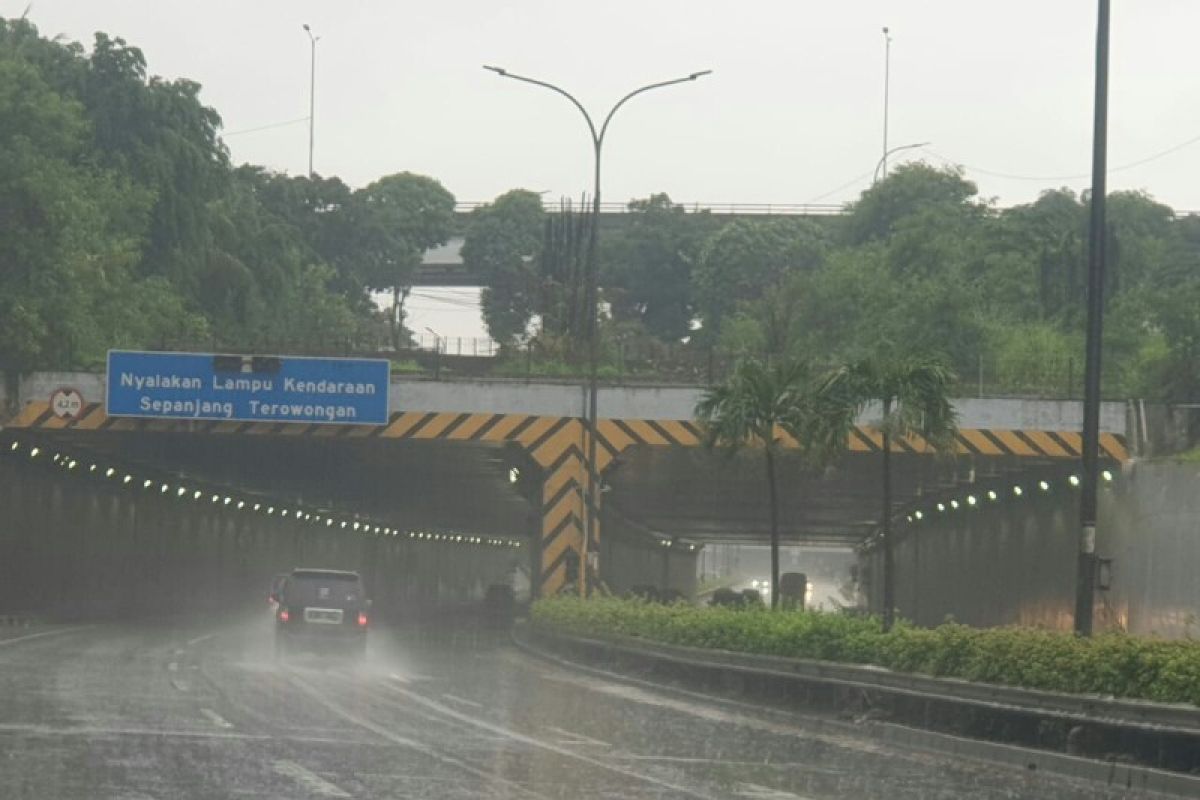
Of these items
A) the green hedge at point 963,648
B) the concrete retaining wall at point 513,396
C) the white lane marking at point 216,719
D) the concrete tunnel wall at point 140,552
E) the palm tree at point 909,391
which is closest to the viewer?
the green hedge at point 963,648

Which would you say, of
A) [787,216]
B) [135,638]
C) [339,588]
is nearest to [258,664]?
[339,588]

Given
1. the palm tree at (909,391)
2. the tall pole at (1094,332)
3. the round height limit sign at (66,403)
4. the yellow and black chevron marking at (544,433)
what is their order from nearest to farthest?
the tall pole at (1094,332)
the palm tree at (909,391)
the round height limit sign at (66,403)
the yellow and black chevron marking at (544,433)

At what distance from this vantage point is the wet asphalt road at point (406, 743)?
16391 mm

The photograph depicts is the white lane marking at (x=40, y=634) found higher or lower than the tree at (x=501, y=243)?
lower

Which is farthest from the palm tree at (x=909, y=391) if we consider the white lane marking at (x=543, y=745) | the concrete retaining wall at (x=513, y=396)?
the concrete retaining wall at (x=513, y=396)

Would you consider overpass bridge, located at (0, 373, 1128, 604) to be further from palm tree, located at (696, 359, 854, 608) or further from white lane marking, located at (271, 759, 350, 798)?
white lane marking, located at (271, 759, 350, 798)

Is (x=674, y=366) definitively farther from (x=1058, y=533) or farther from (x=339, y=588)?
(x=339, y=588)

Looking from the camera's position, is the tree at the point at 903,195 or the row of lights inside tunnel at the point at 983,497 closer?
the row of lights inside tunnel at the point at 983,497

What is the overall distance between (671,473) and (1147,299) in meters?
24.1

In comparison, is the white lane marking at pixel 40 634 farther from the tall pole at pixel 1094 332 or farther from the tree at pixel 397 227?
the tree at pixel 397 227

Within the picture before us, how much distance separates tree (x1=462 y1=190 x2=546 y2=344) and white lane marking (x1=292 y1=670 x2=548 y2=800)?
11097 centimetres

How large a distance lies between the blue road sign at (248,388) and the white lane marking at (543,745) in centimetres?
2319

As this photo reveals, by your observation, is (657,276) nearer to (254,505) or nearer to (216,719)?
(254,505)

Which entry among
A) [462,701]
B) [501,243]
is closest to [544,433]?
[462,701]
